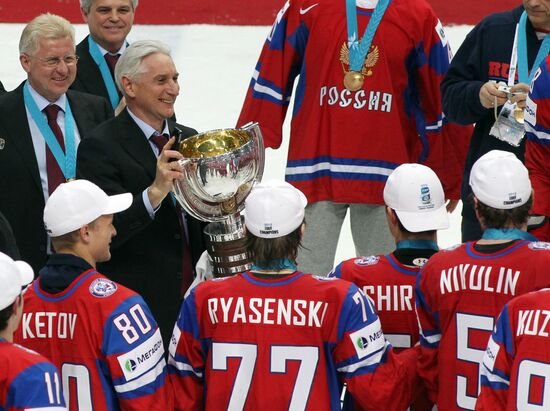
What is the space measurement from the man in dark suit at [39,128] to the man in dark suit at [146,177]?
37 cm

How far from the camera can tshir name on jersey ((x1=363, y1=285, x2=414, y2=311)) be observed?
3727mm

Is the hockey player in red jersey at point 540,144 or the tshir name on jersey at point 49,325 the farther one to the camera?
the hockey player in red jersey at point 540,144

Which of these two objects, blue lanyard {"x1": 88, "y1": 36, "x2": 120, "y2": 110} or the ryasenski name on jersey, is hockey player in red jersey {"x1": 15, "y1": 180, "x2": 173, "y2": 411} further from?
blue lanyard {"x1": 88, "y1": 36, "x2": 120, "y2": 110}

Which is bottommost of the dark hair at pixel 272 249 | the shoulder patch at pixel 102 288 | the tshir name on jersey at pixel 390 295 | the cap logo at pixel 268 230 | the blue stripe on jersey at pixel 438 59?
the tshir name on jersey at pixel 390 295

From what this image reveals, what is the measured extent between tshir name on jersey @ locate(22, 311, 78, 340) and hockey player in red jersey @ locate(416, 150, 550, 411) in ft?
3.27

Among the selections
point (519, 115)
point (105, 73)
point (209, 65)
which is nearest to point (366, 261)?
point (519, 115)

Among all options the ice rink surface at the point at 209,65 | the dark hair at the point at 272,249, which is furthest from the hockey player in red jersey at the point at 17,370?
the ice rink surface at the point at 209,65

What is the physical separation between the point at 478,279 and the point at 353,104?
1.62 meters

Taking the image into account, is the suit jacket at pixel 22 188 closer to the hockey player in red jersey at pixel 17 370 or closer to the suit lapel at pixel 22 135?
the suit lapel at pixel 22 135

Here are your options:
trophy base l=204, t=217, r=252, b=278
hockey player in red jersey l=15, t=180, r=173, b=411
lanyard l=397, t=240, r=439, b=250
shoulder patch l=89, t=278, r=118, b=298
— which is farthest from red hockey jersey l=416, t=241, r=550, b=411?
shoulder patch l=89, t=278, r=118, b=298

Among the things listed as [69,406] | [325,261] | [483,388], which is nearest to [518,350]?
[483,388]

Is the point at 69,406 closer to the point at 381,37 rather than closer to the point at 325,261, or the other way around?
the point at 325,261

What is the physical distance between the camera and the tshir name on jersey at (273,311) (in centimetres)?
332

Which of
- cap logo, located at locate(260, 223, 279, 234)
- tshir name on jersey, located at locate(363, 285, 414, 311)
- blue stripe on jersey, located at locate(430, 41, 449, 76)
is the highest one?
blue stripe on jersey, located at locate(430, 41, 449, 76)
